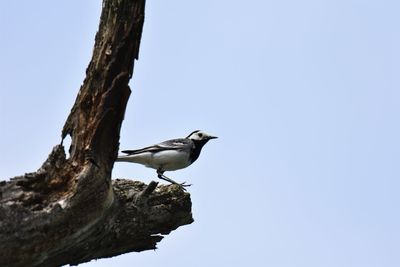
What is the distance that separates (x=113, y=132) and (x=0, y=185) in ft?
3.80

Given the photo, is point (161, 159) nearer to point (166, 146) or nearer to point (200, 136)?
point (166, 146)

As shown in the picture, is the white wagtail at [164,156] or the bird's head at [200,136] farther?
the bird's head at [200,136]

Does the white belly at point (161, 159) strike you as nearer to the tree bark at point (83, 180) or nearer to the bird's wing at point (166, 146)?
the bird's wing at point (166, 146)

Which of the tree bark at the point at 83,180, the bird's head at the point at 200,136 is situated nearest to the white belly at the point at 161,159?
the bird's head at the point at 200,136

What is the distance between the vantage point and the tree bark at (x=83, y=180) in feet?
24.1

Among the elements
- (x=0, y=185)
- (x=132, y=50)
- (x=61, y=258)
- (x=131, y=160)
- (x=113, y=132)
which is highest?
(x=131, y=160)

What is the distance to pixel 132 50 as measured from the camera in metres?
7.86

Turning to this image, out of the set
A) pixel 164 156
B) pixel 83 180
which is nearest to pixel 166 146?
pixel 164 156

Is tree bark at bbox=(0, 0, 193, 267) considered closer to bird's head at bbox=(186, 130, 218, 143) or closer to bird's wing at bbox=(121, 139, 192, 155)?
bird's wing at bbox=(121, 139, 192, 155)

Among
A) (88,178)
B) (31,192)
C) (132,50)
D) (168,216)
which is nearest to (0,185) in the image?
(31,192)

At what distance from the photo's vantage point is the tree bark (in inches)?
289

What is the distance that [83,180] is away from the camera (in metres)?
7.70

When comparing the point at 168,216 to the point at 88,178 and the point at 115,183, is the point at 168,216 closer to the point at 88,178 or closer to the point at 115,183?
the point at 115,183

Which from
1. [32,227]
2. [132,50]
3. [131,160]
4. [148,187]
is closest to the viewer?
[32,227]
